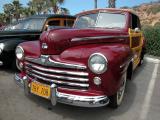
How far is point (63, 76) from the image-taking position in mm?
5102

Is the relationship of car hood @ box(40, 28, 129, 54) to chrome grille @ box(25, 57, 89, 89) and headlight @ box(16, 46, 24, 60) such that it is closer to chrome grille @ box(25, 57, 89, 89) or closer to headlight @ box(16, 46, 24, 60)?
chrome grille @ box(25, 57, 89, 89)

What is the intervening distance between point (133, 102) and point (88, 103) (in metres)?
1.67

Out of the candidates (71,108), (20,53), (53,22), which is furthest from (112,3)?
(71,108)

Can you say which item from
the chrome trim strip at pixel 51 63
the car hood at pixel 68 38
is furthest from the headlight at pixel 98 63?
the car hood at pixel 68 38

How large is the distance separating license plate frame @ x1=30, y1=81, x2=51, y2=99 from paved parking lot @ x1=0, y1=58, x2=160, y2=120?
382 millimetres

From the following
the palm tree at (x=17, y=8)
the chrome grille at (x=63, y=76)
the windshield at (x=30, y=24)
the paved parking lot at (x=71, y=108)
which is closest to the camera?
the chrome grille at (x=63, y=76)

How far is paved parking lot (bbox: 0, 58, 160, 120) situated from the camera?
533cm

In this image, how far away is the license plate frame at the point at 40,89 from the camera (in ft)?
16.8

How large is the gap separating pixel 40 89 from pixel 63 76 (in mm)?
491

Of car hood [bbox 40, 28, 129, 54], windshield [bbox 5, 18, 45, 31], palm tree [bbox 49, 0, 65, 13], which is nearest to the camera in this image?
car hood [bbox 40, 28, 129, 54]

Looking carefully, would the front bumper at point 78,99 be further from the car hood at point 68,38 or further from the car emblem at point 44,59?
the car hood at point 68,38

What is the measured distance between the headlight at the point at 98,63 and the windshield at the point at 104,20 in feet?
6.70

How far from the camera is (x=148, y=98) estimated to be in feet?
21.5

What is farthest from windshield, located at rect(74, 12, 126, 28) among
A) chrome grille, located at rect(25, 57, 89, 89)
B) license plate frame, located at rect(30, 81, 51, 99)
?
license plate frame, located at rect(30, 81, 51, 99)
